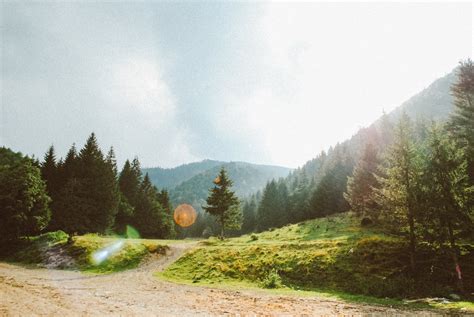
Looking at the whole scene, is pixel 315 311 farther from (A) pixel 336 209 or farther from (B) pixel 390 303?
(A) pixel 336 209

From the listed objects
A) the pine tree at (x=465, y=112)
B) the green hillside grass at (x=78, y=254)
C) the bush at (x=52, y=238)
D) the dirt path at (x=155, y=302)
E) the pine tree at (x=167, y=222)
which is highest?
the pine tree at (x=465, y=112)

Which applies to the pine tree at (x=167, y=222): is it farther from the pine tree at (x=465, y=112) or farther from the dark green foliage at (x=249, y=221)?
the pine tree at (x=465, y=112)

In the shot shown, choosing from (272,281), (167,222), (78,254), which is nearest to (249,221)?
(167,222)

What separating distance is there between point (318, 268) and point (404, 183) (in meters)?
9.90

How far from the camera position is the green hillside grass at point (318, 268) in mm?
21297

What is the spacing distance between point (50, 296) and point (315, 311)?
13.8 meters

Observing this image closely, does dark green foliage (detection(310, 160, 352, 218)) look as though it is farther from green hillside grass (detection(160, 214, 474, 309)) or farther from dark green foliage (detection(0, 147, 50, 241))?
dark green foliage (detection(0, 147, 50, 241))

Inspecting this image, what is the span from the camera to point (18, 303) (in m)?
12.9

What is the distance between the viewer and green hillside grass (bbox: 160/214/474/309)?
21.3 metres

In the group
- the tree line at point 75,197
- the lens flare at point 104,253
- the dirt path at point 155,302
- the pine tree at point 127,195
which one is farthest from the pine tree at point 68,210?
the dirt path at point 155,302

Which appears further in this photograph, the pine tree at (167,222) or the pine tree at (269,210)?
the pine tree at (269,210)

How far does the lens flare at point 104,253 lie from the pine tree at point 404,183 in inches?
1137

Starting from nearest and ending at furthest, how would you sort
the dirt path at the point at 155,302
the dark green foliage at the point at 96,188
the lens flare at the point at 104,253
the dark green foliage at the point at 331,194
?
1. the dirt path at the point at 155,302
2. the lens flare at the point at 104,253
3. the dark green foliage at the point at 96,188
4. the dark green foliage at the point at 331,194

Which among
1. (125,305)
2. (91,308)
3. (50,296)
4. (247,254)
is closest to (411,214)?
(247,254)
